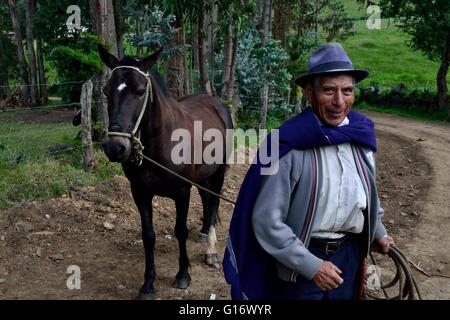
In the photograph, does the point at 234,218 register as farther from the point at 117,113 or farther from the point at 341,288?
the point at 117,113

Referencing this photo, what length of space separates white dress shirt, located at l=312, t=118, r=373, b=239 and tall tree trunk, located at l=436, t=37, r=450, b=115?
18385 millimetres

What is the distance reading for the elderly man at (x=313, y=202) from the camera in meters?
2.23

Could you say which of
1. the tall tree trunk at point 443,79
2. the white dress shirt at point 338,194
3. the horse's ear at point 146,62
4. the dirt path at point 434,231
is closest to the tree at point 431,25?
the tall tree trunk at point 443,79

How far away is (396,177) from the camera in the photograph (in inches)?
382

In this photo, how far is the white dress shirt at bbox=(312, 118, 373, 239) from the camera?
2283 mm

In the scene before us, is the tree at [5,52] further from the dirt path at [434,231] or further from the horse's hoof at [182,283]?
the horse's hoof at [182,283]

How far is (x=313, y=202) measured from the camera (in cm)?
226

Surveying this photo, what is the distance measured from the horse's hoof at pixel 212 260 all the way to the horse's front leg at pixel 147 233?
918 millimetres

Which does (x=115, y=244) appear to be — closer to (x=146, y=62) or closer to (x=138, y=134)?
(x=138, y=134)

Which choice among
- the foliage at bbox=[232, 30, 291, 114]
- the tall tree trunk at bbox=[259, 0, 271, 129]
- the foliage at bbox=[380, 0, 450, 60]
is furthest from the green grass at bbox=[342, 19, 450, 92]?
the tall tree trunk at bbox=[259, 0, 271, 129]

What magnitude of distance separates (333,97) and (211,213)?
3.87m

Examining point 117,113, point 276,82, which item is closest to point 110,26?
point 117,113

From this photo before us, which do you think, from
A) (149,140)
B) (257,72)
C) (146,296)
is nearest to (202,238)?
(146,296)

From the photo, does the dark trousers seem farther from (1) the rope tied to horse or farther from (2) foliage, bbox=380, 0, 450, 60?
(2) foliage, bbox=380, 0, 450, 60
